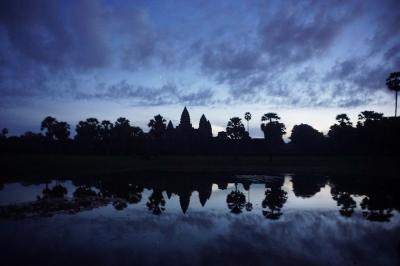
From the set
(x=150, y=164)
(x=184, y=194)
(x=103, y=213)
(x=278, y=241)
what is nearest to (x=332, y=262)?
(x=278, y=241)

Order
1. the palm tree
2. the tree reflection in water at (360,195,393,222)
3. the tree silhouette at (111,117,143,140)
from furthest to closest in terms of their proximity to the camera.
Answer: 1. the tree silhouette at (111,117,143,140)
2. the palm tree
3. the tree reflection in water at (360,195,393,222)

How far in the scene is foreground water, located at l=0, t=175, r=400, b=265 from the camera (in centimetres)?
1020

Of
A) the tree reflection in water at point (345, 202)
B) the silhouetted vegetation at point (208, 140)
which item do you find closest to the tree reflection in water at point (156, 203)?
the tree reflection in water at point (345, 202)

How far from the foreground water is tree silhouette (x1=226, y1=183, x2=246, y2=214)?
2.9 inches

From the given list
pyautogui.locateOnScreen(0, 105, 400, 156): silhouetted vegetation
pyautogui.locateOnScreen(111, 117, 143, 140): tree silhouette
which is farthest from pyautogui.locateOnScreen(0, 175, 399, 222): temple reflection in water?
pyautogui.locateOnScreen(111, 117, 143, 140): tree silhouette

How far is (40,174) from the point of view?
40.8 meters

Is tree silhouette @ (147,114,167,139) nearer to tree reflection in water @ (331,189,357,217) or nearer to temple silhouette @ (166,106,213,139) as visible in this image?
temple silhouette @ (166,106,213,139)

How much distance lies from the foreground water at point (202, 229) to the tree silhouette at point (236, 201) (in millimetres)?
73

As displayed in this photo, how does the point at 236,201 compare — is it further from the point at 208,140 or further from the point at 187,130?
the point at 187,130

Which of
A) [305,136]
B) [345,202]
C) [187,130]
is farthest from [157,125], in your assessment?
[345,202]

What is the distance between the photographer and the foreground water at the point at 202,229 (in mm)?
10203

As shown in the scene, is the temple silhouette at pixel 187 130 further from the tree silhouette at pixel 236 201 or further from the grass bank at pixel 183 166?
the tree silhouette at pixel 236 201

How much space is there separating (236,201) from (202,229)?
8091 mm

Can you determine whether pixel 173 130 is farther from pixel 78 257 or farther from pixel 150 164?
pixel 78 257
